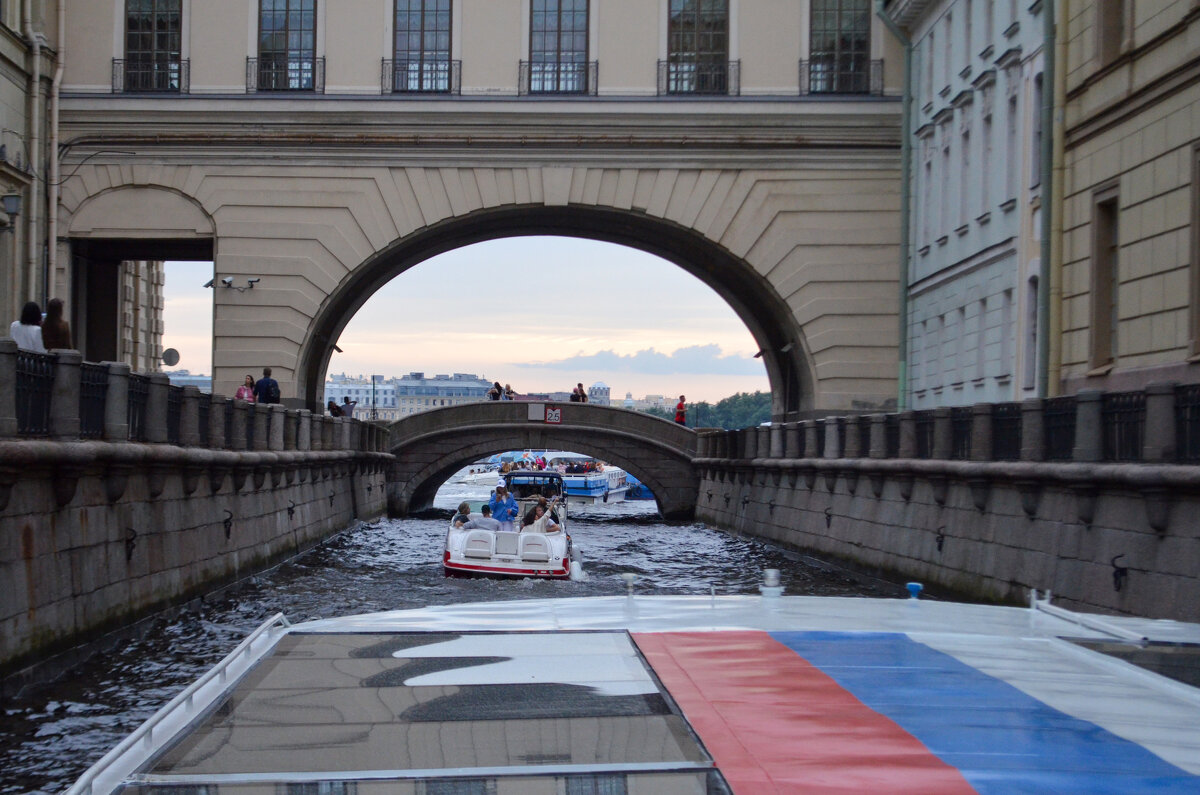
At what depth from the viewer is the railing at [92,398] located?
49.5 ft

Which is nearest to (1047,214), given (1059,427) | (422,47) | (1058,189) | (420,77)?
(1058,189)

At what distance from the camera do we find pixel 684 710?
404cm

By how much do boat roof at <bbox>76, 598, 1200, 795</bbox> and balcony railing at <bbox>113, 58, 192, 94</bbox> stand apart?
3141 cm

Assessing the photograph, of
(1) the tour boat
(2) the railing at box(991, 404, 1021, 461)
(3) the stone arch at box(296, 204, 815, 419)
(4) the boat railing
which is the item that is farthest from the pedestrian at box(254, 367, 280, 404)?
(4) the boat railing

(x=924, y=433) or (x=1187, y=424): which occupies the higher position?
(x=1187, y=424)

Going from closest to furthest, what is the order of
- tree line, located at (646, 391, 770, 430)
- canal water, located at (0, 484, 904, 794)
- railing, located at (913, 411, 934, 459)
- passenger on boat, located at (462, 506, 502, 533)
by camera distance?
canal water, located at (0, 484, 904, 794)
railing, located at (913, 411, 934, 459)
passenger on boat, located at (462, 506, 502, 533)
tree line, located at (646, 391, 770, 430)

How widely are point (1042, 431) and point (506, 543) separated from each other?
10.2 m

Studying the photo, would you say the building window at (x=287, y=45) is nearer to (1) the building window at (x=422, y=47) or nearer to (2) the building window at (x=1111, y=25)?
(1) the building window at (x=422, y=47)

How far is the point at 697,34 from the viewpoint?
35594mm

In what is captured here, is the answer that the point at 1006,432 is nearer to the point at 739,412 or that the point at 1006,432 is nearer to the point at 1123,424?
the point at 1123,424

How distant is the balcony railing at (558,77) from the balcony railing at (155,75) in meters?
7.50

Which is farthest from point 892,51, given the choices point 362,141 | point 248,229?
point 248,229

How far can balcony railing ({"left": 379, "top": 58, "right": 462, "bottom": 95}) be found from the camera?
35.2m

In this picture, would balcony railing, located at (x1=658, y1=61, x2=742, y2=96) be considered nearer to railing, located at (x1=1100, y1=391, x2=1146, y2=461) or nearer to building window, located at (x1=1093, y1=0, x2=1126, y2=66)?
building window, located at (x1=1093, y1=0, x2=1126, y2=66)
